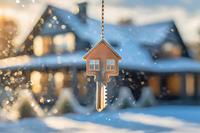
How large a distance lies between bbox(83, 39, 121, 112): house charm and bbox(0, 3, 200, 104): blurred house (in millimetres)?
11577

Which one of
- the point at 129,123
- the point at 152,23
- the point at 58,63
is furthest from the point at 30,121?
the point at 152,23

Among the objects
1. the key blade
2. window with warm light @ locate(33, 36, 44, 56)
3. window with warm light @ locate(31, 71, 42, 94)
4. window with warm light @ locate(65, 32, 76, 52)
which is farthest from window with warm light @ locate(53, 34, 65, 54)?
the key blade

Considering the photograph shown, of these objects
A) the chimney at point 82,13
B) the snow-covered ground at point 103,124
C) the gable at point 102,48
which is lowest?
the snow-covered ground at point 103,124

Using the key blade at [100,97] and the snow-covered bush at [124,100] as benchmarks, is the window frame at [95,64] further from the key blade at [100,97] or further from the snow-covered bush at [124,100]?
the snow-covered bush at [124,100]

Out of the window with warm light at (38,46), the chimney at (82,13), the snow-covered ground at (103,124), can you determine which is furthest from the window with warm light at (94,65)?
the window with warm light at (38,46)

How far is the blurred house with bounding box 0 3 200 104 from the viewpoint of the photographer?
19797mm

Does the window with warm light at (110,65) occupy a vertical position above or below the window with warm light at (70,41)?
below

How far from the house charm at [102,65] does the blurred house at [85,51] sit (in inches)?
456

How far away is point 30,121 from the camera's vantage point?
13.6m

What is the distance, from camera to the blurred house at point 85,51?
1980 cm

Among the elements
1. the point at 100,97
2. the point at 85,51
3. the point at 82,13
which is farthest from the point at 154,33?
the point at 100,97

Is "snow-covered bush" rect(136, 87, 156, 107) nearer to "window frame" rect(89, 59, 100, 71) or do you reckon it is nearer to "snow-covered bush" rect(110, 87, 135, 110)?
"snow-covered bush" rect(110, 87, 135, 110)

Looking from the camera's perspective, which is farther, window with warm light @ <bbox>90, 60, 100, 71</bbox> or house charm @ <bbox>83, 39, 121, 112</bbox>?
window with warm light @ <bbox>90, 60, 100, 71</bbox>

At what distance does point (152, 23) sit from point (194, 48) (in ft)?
11.1
